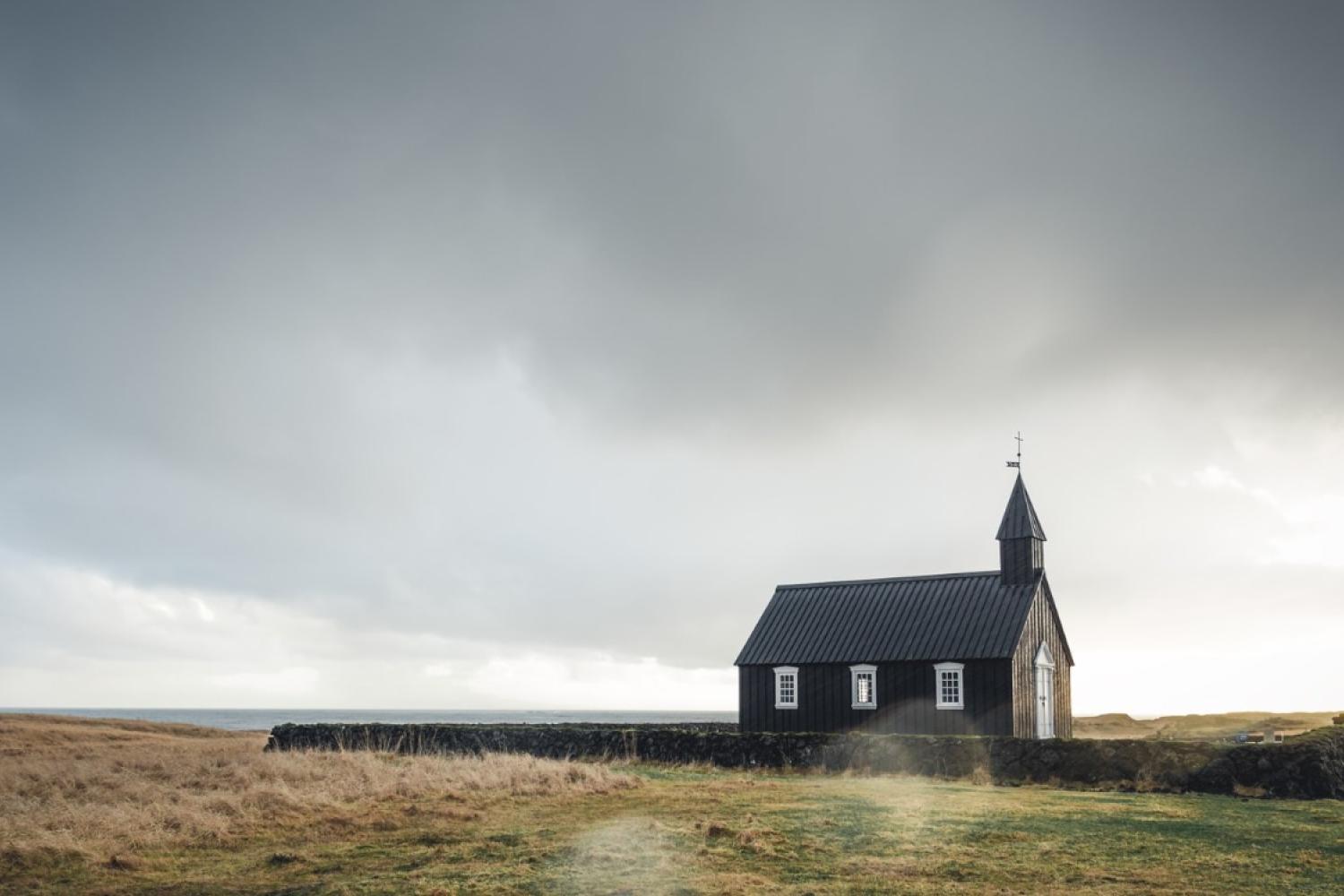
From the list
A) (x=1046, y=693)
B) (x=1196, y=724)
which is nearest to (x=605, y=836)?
(x=1046, y=693)

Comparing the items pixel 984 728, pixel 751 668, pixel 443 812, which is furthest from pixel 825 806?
pixel 751 668

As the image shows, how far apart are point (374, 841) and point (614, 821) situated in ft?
13.2

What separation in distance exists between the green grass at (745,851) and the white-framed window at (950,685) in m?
17.2

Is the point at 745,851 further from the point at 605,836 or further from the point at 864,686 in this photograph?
the point at 864,686

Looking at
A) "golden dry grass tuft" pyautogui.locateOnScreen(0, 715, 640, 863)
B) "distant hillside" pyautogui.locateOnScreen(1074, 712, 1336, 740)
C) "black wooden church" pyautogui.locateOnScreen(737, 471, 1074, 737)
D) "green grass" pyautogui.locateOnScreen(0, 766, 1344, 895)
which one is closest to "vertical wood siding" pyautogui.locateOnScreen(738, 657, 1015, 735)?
"black wooden church" pyautogui.locateOnScreen(737, 471, 1074, 737)

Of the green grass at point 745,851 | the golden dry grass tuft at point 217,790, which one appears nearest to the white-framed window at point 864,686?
the golden dry grass tuft at point 217,790

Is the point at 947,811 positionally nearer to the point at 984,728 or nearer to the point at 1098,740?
the point at 1098,740

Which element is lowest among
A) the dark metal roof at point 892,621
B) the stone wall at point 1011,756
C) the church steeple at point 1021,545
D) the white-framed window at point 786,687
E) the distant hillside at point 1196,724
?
the distant hillside at point 1196,724

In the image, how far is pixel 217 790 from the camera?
20.5m

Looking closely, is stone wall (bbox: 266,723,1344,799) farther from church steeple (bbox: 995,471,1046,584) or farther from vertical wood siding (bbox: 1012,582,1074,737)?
church steeple (bbox: 995,471,1046,584)

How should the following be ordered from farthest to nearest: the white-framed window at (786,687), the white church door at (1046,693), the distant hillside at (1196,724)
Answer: the distant hillside at (1196,724), the white-framed window at (786,687), the white church door at (1046,693)

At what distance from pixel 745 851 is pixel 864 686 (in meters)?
26.8

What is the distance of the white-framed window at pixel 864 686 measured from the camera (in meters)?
40.2

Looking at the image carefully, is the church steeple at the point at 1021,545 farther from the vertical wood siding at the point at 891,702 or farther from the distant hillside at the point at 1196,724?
the distant hillside at the point at 1196,724
